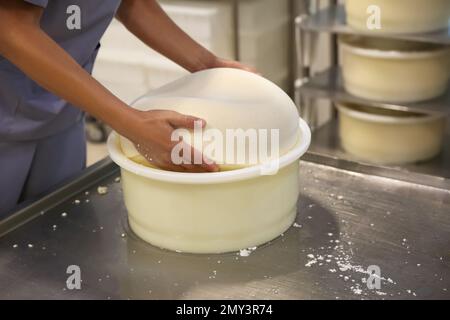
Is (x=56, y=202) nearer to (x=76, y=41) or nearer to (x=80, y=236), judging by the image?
(x=80, y=236)

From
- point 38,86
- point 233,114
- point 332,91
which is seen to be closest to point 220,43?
point 332,91

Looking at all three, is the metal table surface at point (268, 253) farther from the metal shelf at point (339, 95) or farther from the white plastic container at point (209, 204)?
the metal shelf at point (339, 95)

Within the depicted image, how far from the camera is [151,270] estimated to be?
1.08 meters

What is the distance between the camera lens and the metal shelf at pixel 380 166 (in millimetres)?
1319

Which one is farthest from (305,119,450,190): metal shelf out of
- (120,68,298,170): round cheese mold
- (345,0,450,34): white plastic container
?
(345,0,450,34): white plastic container

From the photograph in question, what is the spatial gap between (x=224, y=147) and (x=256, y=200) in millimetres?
106

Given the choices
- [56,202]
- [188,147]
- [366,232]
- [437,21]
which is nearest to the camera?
[188,147]

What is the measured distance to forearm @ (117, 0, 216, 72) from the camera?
4.33ft

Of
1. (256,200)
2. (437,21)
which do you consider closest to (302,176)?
(256,200)

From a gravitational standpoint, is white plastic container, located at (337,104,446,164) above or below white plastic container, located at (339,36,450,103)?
below

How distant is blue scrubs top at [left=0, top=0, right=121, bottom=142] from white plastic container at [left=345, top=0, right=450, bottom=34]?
89cm

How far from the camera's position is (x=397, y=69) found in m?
1.93

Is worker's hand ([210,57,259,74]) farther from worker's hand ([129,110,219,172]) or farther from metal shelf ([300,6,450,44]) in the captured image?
metal shelf ([300,6,450,44])

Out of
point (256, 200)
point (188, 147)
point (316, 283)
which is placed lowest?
point (316, 283)
